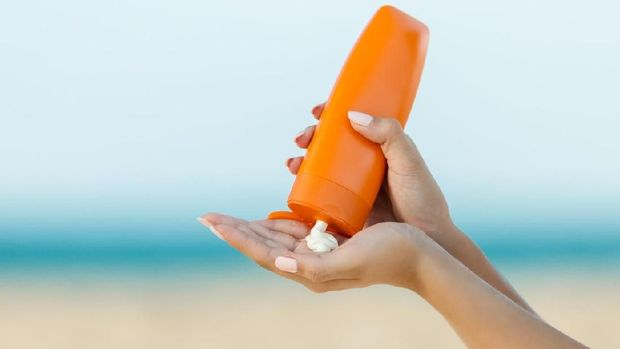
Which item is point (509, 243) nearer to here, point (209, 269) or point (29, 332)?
point (209, 269)

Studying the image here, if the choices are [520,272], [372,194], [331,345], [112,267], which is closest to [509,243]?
[520,272]

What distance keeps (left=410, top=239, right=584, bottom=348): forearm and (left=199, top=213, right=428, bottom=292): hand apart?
0.02 m

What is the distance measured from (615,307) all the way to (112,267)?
72.9 inches

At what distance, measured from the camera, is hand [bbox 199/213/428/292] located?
1.03 m

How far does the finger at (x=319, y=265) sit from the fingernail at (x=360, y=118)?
0.19 m

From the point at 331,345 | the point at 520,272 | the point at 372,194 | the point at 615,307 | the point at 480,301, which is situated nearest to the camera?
the point at 480,301

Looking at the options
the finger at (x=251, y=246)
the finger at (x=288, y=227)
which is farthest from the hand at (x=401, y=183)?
the finger at (x=251, y=246)

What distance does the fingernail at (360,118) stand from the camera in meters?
1.15

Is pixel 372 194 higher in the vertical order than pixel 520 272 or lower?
higher

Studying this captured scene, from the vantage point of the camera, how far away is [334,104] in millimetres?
1195

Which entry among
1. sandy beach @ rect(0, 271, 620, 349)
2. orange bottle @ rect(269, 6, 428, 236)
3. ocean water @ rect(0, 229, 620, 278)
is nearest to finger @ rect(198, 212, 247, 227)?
orange bottle @ rect(269, 6, 428, 236)

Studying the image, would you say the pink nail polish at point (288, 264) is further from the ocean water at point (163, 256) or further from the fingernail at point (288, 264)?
the ocean water at point (163, 256)

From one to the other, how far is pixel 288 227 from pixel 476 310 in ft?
0.93

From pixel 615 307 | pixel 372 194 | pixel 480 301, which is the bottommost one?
pixel 615 307
